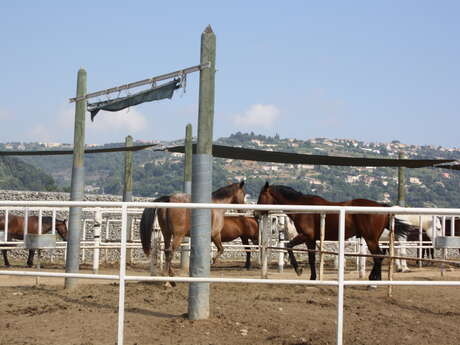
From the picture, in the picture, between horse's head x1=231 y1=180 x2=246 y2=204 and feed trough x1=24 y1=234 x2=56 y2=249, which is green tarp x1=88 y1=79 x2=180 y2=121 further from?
horse's head x1=231 y1=180 x2=246 y2=204

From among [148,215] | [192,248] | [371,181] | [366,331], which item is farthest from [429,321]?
[371,181]

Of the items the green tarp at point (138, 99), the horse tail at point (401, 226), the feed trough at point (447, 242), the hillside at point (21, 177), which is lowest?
the feed trough at point (447, 242)

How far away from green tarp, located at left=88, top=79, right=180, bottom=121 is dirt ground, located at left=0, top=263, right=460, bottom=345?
2445 mm

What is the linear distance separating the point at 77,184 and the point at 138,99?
1.38 metres

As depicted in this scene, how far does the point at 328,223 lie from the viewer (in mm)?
12312

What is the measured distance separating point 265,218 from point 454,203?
72.6 m

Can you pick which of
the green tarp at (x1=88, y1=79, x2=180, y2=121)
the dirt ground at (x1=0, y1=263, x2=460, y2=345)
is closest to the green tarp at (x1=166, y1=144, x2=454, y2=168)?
the green tarp at (x1=88, y1=79, x2=180, y2=121)

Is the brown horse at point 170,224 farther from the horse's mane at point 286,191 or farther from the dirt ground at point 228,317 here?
the horse's mane at point 286,191

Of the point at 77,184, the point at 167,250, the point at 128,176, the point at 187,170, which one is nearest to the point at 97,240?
the point at 167,250

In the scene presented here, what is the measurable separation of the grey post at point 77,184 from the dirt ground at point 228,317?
337mm

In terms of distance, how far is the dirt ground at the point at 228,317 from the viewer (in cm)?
593

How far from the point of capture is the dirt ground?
5.93m

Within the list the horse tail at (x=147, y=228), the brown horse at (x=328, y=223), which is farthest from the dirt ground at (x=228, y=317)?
the brown horse at (x=328, y=223)

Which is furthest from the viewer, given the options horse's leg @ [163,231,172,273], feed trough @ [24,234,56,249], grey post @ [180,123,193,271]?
grey post @ [180,123,193,271]
